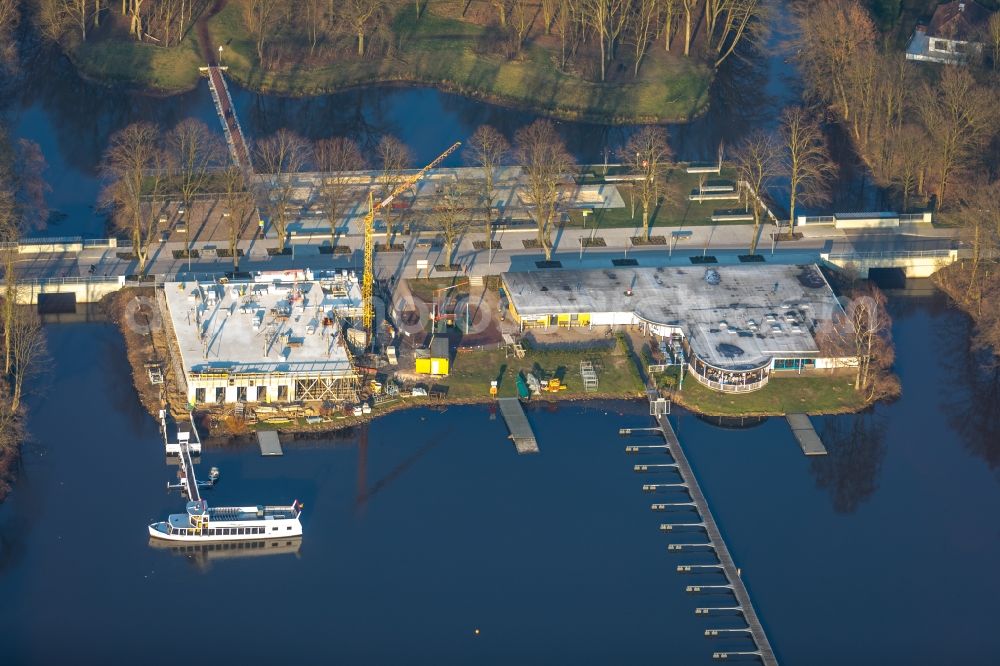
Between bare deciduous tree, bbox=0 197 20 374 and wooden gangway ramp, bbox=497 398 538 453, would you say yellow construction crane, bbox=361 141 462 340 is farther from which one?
bare deciduous tree, bbox=0 197 20 374

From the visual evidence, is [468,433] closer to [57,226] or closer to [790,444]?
[790,444]

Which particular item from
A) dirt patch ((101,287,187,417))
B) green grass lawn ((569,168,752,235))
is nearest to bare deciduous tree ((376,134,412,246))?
green grass lawn ((569,168,752,235))

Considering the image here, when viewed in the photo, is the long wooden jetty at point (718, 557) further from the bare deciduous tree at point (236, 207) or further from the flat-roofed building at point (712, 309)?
the bare deciduous tree at point (236, 207)

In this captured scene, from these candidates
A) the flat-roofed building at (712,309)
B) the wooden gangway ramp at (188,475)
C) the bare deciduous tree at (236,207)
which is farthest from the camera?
the bare deciduous tree at (236,207)

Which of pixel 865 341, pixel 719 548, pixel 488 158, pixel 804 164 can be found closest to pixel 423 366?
pixel 719 548

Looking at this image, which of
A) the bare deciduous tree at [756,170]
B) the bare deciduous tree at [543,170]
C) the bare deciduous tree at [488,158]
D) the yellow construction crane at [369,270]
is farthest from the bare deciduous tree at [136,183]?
the bare deciduous tree at [756,170]
